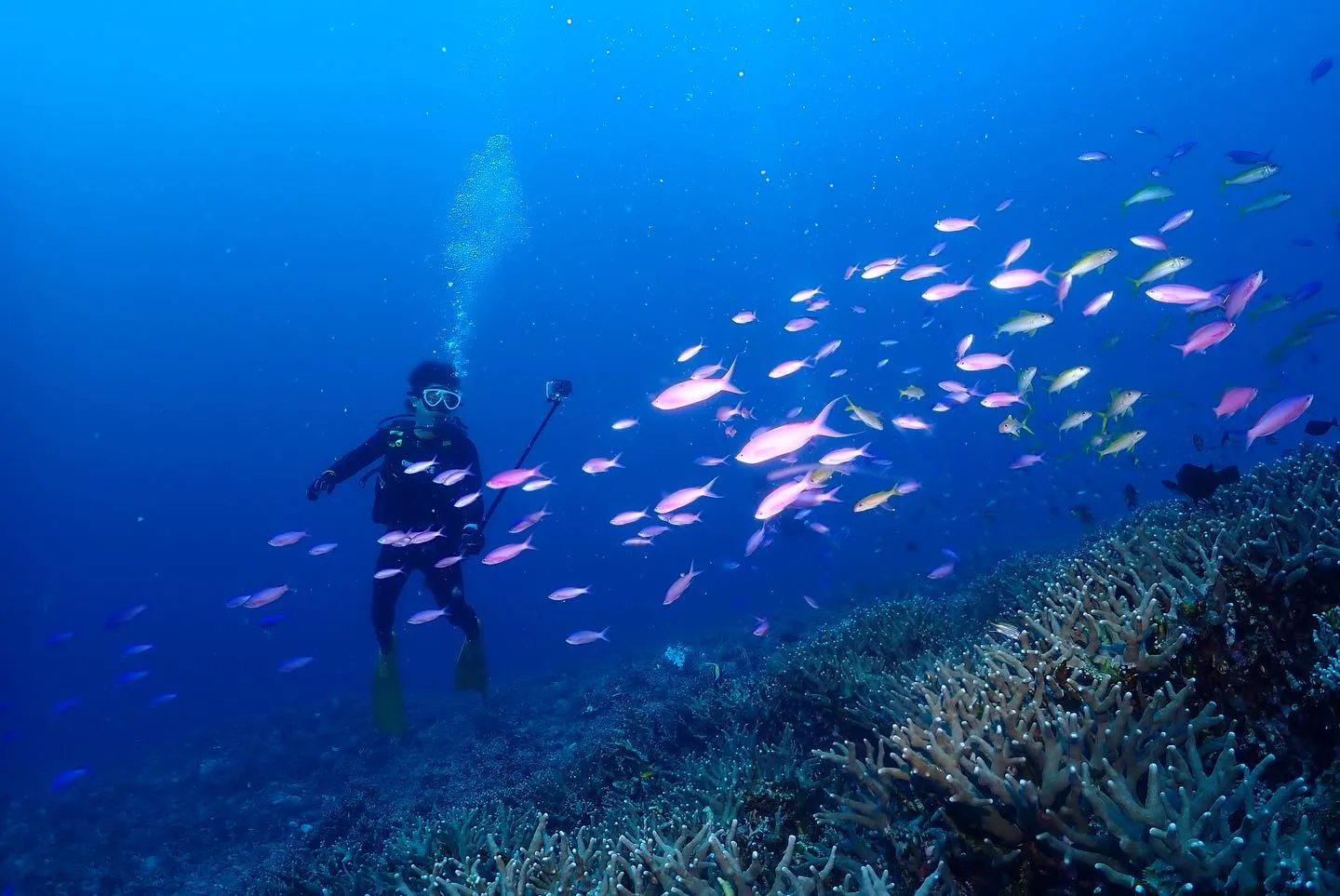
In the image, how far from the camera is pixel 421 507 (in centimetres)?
961

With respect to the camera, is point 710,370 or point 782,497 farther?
point 710,370

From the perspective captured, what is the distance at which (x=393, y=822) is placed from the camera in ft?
27.2

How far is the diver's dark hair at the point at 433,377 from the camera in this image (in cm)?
983

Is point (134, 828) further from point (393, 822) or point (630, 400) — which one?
point (630, 400)

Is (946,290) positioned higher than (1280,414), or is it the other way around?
(946,290)

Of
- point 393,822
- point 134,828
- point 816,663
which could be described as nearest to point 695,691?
point 816,663

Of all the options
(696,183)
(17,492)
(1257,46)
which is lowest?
(1257,46)

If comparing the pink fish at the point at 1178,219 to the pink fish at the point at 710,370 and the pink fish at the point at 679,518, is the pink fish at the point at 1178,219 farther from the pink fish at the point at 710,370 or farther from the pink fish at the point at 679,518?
the pink fish at the point at 679,518

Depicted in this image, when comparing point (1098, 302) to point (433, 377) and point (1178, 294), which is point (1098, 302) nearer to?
point (1178, 294)

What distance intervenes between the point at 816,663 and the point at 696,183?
3452 inches


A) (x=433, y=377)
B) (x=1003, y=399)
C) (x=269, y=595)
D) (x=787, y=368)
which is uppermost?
(x=433, y=377)

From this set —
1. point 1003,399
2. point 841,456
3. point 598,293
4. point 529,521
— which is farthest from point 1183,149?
point 598,293

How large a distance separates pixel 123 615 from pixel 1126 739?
15.6 meters

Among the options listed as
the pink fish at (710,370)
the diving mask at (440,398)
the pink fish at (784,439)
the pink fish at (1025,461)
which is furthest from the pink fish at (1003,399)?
the diving mask at (440,398)
